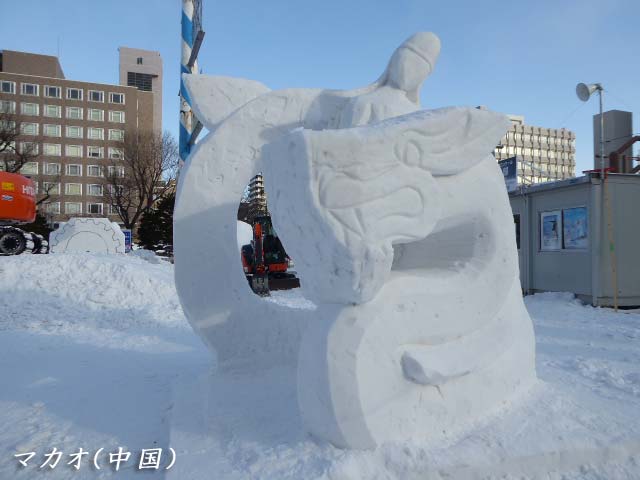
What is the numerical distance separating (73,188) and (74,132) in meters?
5.55

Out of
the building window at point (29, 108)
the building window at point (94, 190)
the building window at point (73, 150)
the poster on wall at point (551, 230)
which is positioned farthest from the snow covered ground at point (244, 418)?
the building window at point (29, 108)

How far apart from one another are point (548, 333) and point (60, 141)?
48899 mm

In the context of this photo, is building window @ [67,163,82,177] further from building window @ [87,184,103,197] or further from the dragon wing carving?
the dragon wing carving

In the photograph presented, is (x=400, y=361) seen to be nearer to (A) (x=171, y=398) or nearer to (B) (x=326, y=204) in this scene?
(B) (x=326, y=204)

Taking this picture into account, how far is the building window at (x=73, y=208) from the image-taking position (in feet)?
146

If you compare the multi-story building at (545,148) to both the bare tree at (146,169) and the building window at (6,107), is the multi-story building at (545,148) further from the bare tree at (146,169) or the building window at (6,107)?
the building window at (6,107)

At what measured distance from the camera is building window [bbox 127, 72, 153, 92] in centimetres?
6338

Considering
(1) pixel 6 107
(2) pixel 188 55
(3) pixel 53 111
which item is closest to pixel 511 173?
(2) pixel 188 55

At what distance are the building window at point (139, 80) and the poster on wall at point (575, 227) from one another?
211 feet

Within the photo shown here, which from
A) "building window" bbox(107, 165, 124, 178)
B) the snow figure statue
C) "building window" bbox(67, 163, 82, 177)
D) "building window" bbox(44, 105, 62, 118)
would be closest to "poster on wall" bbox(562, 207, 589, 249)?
the snow figure statue

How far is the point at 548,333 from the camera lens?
21.6ft

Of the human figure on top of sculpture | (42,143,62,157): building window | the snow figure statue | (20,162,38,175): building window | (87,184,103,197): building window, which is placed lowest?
the snow figure statue

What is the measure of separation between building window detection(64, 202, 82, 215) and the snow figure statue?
1868 inches

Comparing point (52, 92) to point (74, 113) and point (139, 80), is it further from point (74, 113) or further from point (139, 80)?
point (139, 80)
